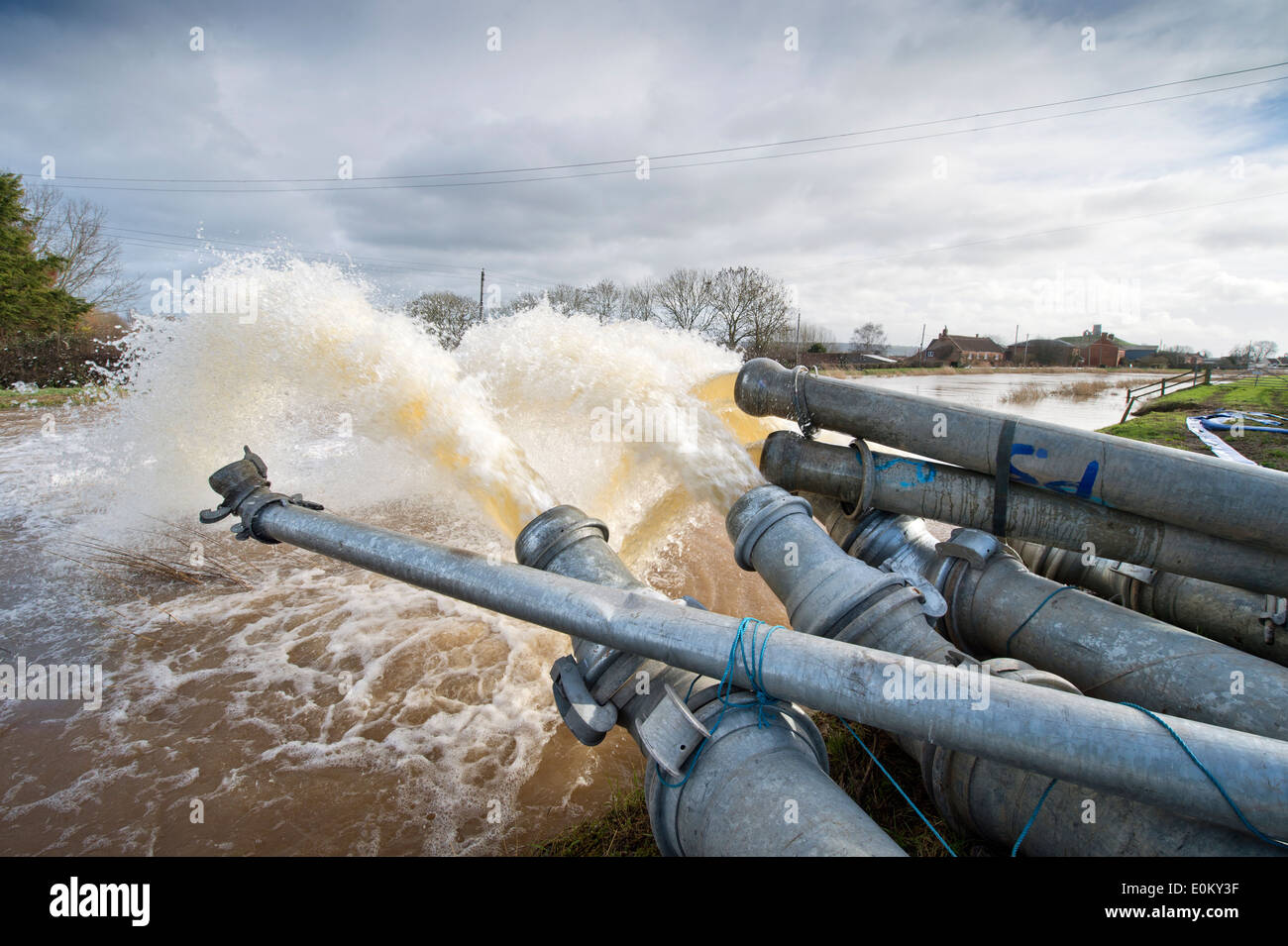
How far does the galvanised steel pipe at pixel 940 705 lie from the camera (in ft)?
6.04

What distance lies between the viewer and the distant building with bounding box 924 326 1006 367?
8656 cm

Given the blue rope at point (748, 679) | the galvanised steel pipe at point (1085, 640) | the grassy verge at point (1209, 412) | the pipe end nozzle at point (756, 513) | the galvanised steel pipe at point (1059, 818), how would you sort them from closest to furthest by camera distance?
the galvanised steel pipe at point (1059, 818) → the blue rope at point (748, 679) → the galvanised steel pipe at point (1085, 640) → the pipe end nozzle at point (756, 513) → the grassy verge at point (1209, 412)

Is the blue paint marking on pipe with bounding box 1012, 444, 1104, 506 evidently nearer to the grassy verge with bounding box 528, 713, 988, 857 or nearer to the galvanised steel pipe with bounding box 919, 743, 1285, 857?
the galvanised steel pipe with bounding box 919, 743, 1285, 857

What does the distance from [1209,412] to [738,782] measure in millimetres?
24355

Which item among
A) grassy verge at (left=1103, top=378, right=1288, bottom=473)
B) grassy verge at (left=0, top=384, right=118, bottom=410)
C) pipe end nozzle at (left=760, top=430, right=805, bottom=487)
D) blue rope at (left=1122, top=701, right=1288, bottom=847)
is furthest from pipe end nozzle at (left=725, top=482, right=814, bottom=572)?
grassy verge at (left=0, top=384, right=118, bottom=410)

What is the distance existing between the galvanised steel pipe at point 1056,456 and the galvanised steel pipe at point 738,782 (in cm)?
199

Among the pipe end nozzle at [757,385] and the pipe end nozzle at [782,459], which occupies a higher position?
the pipe end nozzle at [757,385]

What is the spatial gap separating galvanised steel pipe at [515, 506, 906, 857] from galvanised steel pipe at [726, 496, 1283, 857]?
0.65 m

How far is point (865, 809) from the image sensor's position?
331 centimetres

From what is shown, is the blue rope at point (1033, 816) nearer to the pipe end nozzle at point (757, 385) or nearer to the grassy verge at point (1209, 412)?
the pipe end nozzle at point (757, 385)

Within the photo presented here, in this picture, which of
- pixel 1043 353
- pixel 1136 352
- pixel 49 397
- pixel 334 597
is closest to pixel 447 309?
pixel 49 397

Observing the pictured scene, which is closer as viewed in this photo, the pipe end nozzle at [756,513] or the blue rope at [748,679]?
the blue rope at [748,679]

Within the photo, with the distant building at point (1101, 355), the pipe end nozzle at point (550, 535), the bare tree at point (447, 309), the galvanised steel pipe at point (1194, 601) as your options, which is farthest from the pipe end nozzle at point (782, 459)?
the distant building at point (1101, 355)
